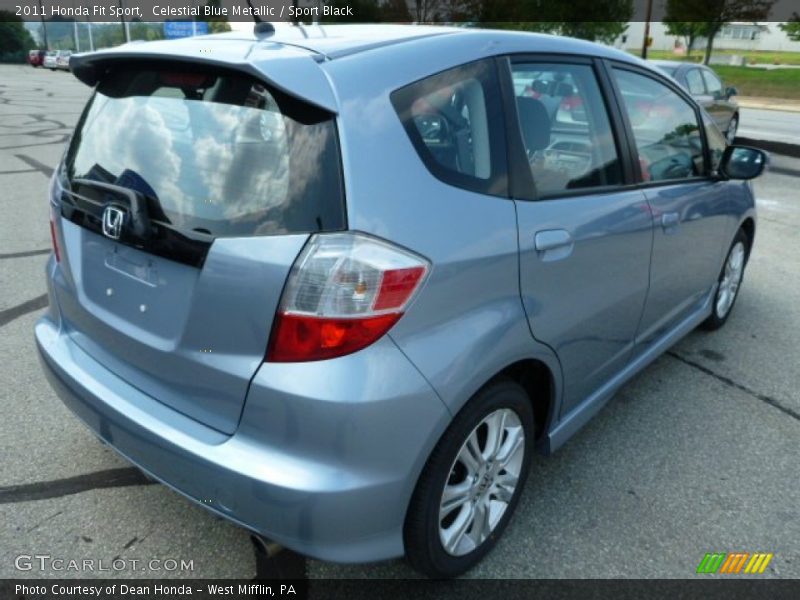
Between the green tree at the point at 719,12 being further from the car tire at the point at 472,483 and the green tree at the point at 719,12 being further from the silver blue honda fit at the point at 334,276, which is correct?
the car tire at the point at 472,483

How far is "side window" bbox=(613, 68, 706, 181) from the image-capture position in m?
2.93

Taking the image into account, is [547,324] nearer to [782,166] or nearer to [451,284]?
[451,284]

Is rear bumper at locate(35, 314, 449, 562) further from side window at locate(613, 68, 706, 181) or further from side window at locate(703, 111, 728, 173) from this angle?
side window at locate(703, 111, 728, 173)

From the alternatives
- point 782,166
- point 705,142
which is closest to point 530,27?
point 782,166

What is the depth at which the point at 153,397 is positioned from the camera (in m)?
1.99

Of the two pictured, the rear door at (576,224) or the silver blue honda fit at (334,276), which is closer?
the silver blue honda fit at (334,276)

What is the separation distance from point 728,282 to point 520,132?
2784 millimetres

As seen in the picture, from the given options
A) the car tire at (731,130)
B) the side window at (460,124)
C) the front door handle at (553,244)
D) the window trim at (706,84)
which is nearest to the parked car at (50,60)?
the car tire at (731,130)

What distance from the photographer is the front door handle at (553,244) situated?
218 centimetres

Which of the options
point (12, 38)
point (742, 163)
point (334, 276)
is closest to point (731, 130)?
point (742, 163)

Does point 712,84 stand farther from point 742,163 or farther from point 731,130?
point 742,163

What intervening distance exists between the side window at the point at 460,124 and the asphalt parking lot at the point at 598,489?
4.42ft

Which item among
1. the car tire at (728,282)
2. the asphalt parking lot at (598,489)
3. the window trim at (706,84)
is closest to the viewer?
the asphalt parking lot at (598,489)

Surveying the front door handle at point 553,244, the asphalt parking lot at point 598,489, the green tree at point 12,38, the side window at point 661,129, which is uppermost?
the green tree at point 12,38
